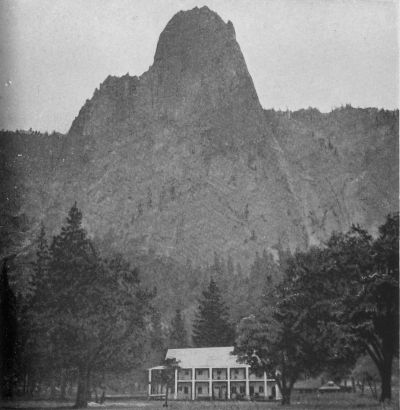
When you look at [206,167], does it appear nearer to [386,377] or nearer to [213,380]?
[213,380]

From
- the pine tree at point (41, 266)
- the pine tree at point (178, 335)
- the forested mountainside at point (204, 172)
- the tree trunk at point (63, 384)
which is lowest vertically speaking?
the tree trunk at point (63, 384)

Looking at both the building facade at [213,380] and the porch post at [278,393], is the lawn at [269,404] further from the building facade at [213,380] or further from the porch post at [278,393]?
the building facade at [213,380]

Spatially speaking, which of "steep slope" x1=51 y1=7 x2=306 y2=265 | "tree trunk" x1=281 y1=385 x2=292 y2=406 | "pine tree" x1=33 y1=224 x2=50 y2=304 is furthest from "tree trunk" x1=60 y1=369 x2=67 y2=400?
"steep slope" x1=51 y1=7 x2=306 y2=265

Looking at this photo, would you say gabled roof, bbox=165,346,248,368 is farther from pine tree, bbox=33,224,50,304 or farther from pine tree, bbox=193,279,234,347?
pine tree, bbox=33,224,50,304

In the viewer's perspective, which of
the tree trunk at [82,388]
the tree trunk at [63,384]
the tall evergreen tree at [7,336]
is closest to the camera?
the tall evergreen tree at [7,336]

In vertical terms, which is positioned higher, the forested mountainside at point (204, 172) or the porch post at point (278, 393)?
the forested mountainside at point (204, 172)

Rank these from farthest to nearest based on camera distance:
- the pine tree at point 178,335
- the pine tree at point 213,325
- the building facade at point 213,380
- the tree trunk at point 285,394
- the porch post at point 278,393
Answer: the pine tree at point 213,325
the pine tree at point 178,335
the building facade at point 213,380
the porch post at point 278,393
the tree trunk at point 285,394

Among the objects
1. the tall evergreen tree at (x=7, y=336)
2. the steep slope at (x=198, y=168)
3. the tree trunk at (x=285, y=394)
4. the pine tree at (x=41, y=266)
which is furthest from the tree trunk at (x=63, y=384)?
the steep slope at (x=198, y=168)
